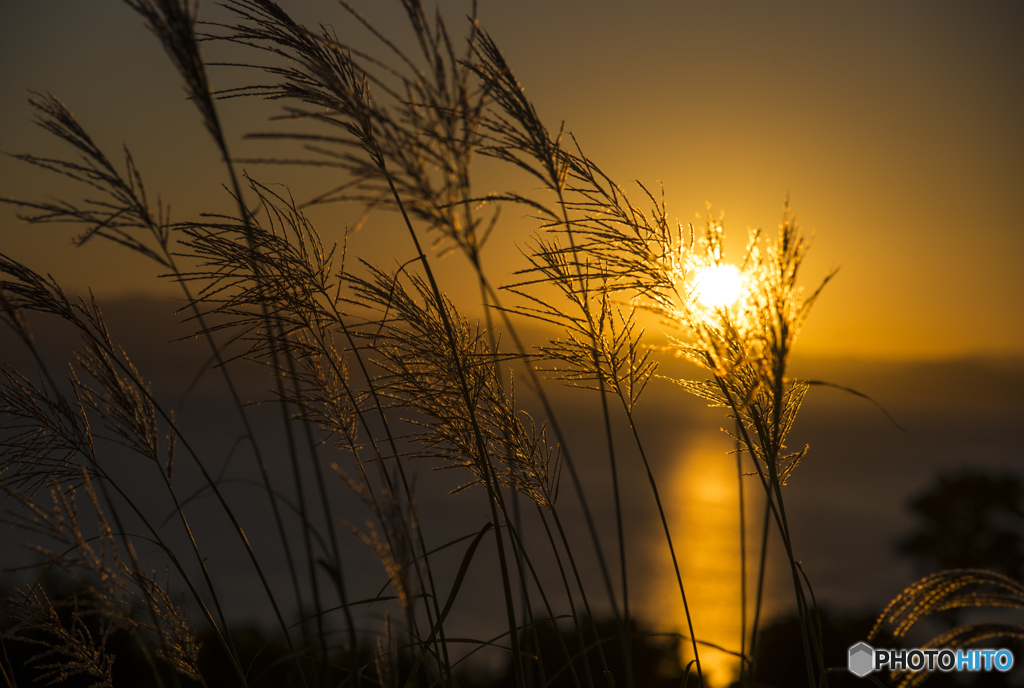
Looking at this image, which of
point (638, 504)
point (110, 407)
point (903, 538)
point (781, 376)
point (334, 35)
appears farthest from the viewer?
point (638, 504)

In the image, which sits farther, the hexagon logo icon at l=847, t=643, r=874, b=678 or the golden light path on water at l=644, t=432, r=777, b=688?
the golden light path on water at l=644, t=432, r=777, b=688

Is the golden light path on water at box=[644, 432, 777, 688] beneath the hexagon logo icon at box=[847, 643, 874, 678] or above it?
beneath

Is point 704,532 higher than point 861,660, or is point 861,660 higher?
point 861,660

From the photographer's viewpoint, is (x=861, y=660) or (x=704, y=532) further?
(x=704, y=532)

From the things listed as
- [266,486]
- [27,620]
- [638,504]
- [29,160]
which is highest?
[29,160]

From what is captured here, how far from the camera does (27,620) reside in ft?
4.96

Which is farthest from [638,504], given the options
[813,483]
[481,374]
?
[481,374]

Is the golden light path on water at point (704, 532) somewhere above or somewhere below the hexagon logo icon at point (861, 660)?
below

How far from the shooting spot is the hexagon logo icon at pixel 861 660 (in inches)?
70.3

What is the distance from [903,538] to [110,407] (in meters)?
23.3

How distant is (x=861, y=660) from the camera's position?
77.4 inches

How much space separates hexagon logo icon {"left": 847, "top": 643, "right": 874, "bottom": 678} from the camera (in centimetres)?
179

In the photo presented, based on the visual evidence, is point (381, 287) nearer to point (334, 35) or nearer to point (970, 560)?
point (334, 35)

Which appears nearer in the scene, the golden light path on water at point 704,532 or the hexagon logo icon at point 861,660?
the hexagon logo icon at point 861,660
